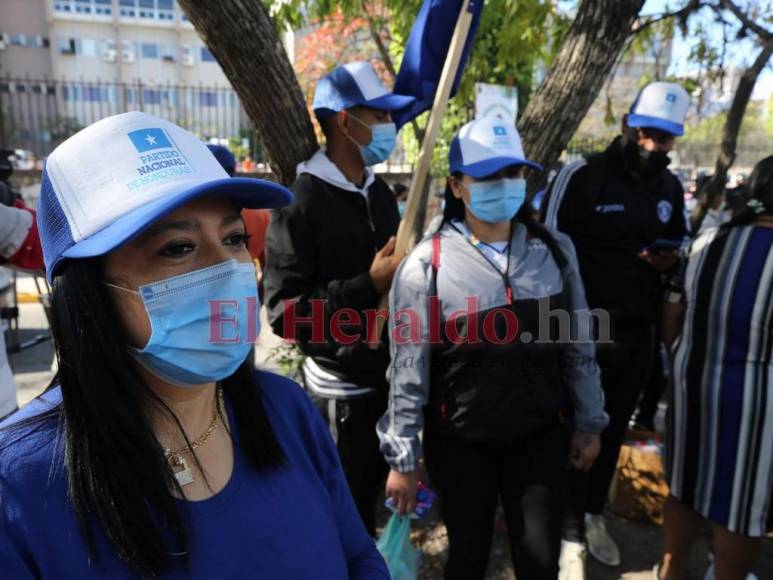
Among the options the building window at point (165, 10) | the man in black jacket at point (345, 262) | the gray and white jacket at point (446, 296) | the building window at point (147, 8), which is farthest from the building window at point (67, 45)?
the gray and white jacket at point (446, 296)

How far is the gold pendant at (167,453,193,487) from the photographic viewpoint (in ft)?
3.76

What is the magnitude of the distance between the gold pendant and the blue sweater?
0.17ft

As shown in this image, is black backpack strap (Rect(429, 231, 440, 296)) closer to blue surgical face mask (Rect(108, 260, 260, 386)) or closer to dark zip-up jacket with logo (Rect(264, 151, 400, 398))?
dark zip-up jacket with logo (Rect(264, 151, 400, 398))

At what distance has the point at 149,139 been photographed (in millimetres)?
1078

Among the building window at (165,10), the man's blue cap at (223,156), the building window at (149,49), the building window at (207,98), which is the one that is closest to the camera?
the man's blue cap at (223,156)

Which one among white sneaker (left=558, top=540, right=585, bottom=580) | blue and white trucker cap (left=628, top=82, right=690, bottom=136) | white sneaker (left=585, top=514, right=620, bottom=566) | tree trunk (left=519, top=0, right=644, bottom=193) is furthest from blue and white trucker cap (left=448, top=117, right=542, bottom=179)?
white sneaker (left=585, top=514, right=620, bottom=566)

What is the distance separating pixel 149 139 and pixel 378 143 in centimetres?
171

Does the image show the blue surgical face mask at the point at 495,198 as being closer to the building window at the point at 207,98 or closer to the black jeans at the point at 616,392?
the black jeans at the point at 616,392

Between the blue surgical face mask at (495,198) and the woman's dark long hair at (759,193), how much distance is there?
92 cm

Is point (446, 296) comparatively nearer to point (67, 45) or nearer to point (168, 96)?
point (168, 96)

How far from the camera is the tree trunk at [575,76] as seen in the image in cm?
288

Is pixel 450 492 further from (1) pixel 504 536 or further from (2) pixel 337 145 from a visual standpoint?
(2) pixel 337 145

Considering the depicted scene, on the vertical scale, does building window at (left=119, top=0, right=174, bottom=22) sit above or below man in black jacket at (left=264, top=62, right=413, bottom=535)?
above

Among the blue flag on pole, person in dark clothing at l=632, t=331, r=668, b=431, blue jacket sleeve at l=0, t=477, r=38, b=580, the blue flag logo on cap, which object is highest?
the blue flag on pole
